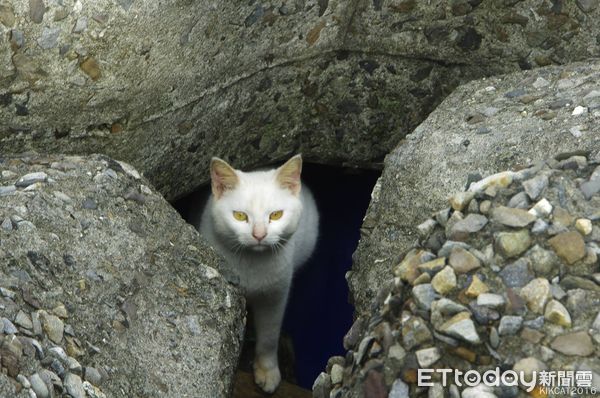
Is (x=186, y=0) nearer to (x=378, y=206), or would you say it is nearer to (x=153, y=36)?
(x=153, y=36)

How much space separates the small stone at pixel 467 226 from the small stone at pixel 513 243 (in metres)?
0.09

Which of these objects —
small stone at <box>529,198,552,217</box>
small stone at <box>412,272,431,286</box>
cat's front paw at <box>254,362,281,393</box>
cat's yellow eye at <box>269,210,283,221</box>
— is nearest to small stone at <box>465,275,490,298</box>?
small stone at <box>412,272,431,286</box>

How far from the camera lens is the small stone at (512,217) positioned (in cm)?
262

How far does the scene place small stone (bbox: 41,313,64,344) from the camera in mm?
2980

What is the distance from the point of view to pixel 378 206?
393cm

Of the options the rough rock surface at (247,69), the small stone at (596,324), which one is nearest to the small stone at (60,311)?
the rough rock surface at (247,69)

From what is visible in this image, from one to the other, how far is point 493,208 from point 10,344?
1.24m

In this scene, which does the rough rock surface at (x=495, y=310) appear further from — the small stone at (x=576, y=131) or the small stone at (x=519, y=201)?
the small stone at (x=576, y=131)

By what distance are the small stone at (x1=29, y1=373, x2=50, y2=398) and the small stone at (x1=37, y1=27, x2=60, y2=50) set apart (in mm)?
1265

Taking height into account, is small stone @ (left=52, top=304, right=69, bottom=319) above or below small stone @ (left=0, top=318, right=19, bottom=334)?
below

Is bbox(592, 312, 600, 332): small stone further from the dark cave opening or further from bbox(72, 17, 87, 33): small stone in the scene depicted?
the dark cave opening

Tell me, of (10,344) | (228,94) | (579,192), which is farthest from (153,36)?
(579,192)

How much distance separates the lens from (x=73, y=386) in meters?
2.86

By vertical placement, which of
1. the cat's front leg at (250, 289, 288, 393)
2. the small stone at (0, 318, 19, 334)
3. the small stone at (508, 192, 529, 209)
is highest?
the small stone at (508, 192, 529, 209)
